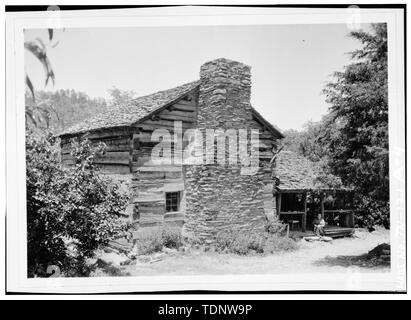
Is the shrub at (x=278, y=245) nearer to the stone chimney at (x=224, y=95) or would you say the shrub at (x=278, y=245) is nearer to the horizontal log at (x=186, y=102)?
the stone chimney at (x=224, y=95)

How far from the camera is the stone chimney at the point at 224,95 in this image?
8594 mm

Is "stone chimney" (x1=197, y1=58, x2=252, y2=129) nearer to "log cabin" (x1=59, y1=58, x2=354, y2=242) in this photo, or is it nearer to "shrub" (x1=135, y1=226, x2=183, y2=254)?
"log cabin" (x1=59, y1=58, x2=354, y2=242)

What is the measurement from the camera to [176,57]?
7.51m

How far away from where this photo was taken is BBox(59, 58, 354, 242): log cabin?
828 centimetres

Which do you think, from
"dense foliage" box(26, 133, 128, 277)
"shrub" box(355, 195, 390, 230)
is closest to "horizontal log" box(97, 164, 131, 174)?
"dense foliage" box(26, 133, 128, 277)

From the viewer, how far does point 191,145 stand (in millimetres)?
8367

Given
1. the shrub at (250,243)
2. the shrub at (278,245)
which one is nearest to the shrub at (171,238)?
the shrub at (250,243)

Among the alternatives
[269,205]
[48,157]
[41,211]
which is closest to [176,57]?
[48,157]

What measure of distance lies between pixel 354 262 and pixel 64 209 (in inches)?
240

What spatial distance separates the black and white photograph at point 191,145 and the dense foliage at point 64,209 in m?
0.03

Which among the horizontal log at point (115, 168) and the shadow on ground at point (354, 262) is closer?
the shadow on ground at point (354, 262)

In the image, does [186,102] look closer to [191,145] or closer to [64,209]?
[191,145]

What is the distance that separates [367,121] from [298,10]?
9.18ft

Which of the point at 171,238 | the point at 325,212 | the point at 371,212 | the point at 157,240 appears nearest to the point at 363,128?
the point at 371,212
